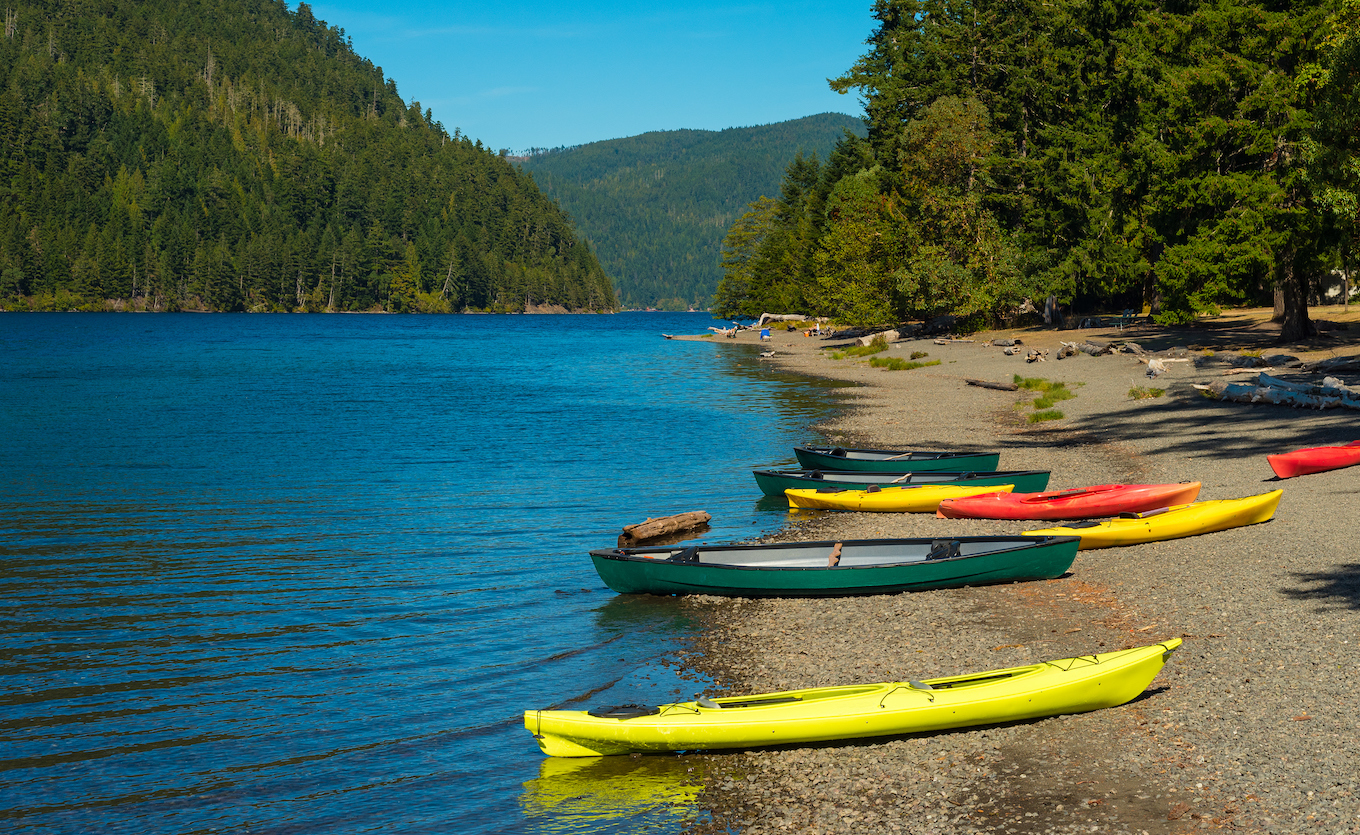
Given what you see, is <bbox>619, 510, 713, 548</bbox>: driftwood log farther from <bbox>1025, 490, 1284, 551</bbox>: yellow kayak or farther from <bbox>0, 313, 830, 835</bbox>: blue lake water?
<bbox>1025, 490, 1284, 551</bbox>: yellow kayak

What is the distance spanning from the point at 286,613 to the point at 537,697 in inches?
232

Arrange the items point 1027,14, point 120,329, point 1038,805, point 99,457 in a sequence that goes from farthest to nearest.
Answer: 1. point 120,329
2. point 1027,14
3. point 99,457
4. point 1038,805

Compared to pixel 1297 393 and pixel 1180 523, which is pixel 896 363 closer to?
pixel 1297 393

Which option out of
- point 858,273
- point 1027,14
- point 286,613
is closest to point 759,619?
point 286,613

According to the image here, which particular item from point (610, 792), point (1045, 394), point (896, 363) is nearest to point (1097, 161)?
point (896, 363)

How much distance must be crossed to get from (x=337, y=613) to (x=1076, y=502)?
1384cm

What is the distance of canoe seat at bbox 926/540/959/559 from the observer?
1539 centimetres

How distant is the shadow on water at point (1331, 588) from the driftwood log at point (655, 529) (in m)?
10.2

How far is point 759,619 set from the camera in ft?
48.9

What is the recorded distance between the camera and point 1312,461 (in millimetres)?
20078

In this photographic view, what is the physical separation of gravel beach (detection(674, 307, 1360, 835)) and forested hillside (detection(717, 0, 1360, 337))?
17741mm

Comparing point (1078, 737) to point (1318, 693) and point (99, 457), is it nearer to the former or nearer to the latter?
point (1318, 693)

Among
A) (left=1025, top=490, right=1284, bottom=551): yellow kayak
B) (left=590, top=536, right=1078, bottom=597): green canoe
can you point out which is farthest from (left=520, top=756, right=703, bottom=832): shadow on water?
(left=1025, top=490, right=1284, bottom=551): yellow kayak

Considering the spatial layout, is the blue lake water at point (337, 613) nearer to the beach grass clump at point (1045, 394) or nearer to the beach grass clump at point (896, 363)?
the beach grass clump at point (1045, 394)
